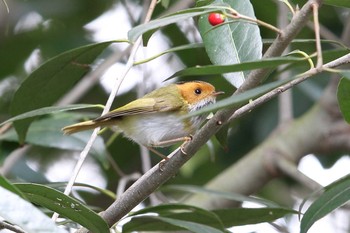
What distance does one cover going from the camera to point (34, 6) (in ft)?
13.9

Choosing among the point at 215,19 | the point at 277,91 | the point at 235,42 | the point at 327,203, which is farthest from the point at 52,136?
the point at 277,91

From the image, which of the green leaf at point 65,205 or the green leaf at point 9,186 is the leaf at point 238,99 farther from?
the green leaf at point 65,205

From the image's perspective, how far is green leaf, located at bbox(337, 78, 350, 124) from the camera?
83.5 inches

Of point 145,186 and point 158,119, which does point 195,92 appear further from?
point 145,186

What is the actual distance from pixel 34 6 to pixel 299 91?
1.47 meters

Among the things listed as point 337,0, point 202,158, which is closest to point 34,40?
point 202,158

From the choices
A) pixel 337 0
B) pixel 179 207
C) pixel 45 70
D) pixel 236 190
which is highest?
pixel 236 190

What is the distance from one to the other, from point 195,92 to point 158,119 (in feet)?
0.72

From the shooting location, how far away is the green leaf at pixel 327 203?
7.29ft

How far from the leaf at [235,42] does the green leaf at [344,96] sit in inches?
11.0

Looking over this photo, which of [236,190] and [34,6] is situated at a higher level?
[34,6]

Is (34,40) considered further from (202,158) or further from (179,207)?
(179,207)

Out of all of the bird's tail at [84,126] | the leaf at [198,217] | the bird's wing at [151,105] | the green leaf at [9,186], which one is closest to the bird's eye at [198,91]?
the bird's wing at [151,105]

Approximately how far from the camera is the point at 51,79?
2770 millimetres
